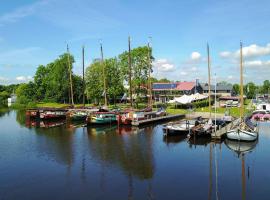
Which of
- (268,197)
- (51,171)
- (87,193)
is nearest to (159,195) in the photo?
(87,193)

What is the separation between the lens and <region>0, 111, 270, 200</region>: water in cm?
2084

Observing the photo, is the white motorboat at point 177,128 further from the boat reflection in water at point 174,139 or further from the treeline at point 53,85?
the treeline at point 53,85

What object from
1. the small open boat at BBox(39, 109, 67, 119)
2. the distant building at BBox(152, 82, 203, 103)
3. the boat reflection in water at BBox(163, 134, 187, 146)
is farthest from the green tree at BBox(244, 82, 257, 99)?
the boat reflection in water at BBox(163, 134, 187, 146)

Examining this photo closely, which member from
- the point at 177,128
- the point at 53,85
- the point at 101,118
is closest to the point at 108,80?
the point at 53,85

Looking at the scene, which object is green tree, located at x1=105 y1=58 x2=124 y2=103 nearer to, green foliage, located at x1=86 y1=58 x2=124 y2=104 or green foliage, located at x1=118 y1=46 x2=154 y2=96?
green foliage, located at x1=86 y1=58 x2=124 y2=104

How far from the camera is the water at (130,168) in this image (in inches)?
821

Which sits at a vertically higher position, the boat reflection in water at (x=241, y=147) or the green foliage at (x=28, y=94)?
the green foliage at (x=28, y=94)

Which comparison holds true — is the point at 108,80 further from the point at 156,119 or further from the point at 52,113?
the point at 156,119

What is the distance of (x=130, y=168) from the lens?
26.4 m

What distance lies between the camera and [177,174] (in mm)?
24750

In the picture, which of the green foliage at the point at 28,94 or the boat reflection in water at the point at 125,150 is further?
the green foliage at the point at 28,94

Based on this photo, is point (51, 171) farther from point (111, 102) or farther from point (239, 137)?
point (111, 102)

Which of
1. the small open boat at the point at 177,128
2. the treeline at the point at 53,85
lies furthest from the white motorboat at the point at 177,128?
the treeline at the point at 53,85

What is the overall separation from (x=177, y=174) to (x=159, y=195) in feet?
16.7
